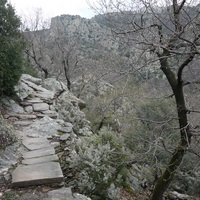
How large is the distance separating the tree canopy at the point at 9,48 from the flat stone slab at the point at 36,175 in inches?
120

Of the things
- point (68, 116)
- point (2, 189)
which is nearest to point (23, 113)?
point (68, 116)

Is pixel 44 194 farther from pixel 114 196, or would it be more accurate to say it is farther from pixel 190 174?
pixel 190 174

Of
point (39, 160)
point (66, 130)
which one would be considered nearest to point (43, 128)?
point (66, 130)

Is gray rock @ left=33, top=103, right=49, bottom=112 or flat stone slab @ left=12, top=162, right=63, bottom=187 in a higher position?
gray rock @ left=33, top=103, right=49, bottom=112

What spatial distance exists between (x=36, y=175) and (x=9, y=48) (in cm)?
370

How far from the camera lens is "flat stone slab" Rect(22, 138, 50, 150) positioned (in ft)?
13.0

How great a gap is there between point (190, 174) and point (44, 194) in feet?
23.8

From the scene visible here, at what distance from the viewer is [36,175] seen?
2920mm

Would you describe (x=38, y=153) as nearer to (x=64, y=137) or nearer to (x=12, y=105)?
(x=64, y=137)

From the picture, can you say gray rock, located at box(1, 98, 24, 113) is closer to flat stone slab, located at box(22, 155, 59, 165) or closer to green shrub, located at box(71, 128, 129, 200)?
flat stone slab, located at box(22, 155, 59, 165)

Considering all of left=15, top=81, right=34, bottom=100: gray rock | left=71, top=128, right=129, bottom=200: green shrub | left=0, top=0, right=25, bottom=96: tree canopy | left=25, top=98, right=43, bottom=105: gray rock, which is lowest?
left=71, top=128, right=129, bottom=200: green shrub

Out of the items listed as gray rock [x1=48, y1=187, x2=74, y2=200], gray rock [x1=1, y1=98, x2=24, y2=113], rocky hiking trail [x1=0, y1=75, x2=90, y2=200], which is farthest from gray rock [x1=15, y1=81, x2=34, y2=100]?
gray rock [x1=48, y1=187, x2=74, y2=200]

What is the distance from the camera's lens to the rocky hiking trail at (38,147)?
9.02 feet

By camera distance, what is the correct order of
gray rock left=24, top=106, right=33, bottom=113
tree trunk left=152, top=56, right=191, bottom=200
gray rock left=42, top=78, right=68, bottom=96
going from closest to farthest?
1. tree trunk left=152, top=56, right=191, bottom=200
2. gray rock left=24, top=106, right=33, bottom=113
3. gray rock left=42, top=78, right=68, bottom=96
